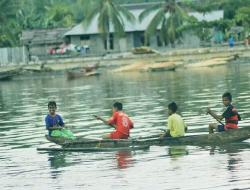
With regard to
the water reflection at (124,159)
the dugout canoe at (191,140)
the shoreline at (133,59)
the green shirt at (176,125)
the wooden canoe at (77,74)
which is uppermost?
the shoreline at (133,59)

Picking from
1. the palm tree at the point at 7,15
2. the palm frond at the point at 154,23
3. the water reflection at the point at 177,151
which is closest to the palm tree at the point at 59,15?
the palm tree at the point at 7,15

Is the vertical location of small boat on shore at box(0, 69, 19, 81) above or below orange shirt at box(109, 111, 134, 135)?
above

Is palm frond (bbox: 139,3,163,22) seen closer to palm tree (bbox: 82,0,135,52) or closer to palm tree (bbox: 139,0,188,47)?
palm tree (bbox: 139,0,188,47)

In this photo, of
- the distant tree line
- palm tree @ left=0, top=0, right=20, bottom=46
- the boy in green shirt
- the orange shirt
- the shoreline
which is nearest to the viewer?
the boy in green shirt

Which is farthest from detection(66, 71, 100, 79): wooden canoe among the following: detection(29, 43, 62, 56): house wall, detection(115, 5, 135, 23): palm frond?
detection(29, 43, 62, 56): house wall

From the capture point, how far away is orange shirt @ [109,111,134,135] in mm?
16484

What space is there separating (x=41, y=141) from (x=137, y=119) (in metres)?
4.51

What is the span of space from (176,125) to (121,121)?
1.13 metres

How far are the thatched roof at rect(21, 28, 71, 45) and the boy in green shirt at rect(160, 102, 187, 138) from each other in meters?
46.8

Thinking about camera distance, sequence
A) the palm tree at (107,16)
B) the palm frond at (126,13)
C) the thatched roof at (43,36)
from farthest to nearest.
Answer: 1. the thatched roof at (43,36)
2. the palm frond at (126,13)
3. the palm tree at (107,16)

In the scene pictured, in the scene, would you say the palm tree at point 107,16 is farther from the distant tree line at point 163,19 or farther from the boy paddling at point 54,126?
the boy paddling at point 54,126

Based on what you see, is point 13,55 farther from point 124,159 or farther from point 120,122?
point 124,159

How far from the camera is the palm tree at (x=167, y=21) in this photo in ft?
191

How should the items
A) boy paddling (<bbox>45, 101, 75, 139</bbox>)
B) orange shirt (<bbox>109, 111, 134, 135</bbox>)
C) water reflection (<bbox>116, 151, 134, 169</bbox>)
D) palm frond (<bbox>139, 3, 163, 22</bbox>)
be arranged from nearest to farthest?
1. water reflection (<bbox>116, 151, 134, 169</bbox>)
2. orange shirt (<bbox>109, 111, 134, 135</bbox>)
3. boy paddling (<bbox>45, 101, 75, 139</bbox>)
4. palm frond (<bbox>139, 3, 163, 22</bbox>)
